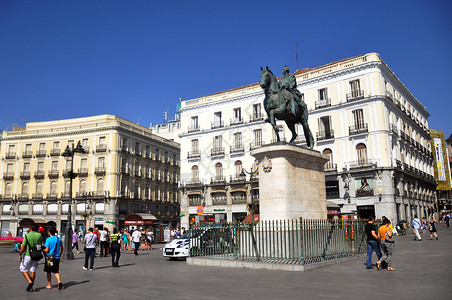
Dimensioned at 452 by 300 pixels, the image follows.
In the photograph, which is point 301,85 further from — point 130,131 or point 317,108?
point 130,131

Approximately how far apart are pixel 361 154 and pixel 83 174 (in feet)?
120

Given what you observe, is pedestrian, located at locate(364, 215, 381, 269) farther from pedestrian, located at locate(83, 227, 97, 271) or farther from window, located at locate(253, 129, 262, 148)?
window, located at locate(253, 129, 262, 148)

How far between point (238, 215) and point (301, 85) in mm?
16346

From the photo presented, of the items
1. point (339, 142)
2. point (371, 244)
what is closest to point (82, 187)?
point (339, 142)

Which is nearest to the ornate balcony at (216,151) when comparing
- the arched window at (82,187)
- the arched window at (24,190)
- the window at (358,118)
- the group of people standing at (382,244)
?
the window at (358,118)

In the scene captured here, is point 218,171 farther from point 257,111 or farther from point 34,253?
point 34,253

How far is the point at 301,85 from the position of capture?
142ft

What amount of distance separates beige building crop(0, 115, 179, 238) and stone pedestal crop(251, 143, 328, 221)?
42.0 meters

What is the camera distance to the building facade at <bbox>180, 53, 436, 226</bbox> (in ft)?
124

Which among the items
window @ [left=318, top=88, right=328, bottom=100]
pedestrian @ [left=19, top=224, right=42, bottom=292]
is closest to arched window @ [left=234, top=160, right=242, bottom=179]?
window @ [left=318, top=88, right=328, bottom=100]

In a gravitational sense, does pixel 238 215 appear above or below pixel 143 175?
below

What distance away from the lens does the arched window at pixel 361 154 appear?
3831 centimetres

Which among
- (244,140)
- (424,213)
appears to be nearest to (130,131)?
(244,140)

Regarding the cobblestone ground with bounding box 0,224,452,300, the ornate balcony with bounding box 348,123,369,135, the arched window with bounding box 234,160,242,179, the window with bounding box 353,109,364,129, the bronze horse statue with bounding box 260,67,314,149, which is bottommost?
the cobblestone ground with bounding box 0,224,452,300
